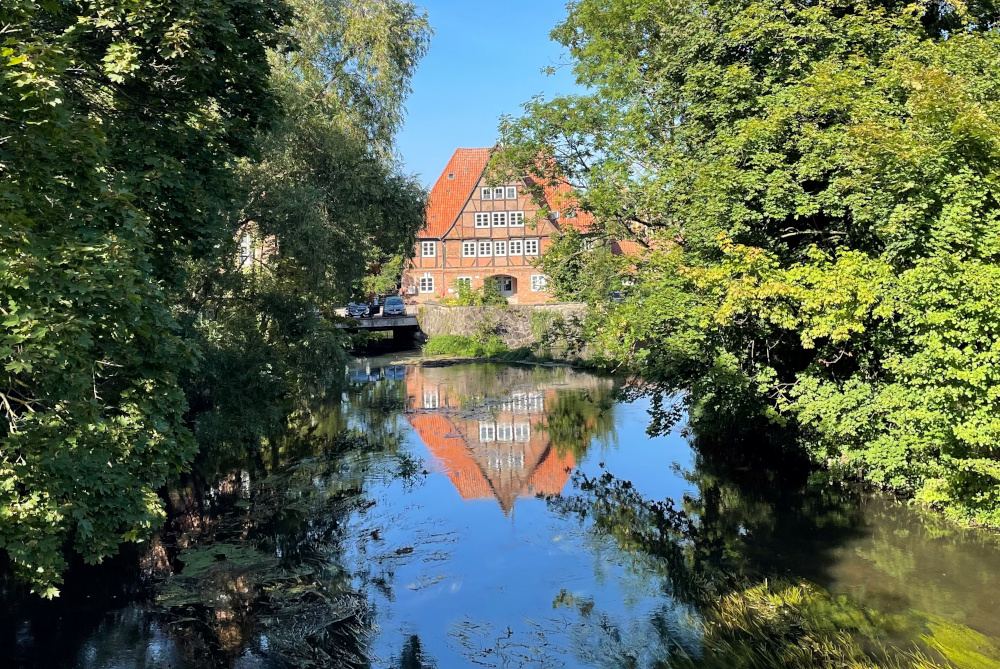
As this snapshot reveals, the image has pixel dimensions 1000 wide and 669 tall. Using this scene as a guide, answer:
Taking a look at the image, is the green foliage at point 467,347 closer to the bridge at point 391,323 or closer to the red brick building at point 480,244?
the bridge at point 391,323

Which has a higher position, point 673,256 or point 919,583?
point 673,256

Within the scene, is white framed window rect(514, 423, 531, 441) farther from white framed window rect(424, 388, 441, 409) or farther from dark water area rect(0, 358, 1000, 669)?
white framed window rect(424, 388, 441, 409)

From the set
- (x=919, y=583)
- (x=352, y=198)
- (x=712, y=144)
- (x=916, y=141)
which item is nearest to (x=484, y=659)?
(x=919, y=583)

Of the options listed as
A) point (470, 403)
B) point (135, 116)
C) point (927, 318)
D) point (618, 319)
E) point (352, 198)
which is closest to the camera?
point (135, 116)

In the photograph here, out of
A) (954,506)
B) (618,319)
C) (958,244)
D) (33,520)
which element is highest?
(958,244)

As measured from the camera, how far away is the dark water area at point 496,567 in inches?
392

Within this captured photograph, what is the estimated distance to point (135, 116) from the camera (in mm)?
9297

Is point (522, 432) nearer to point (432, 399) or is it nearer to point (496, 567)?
point (432, 399)

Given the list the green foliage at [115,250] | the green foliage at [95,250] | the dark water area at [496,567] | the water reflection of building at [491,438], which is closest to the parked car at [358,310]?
the water reflection of building at [491,438]

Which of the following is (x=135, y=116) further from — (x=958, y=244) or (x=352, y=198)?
(x=958, y=244)

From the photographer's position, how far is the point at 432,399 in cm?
3156

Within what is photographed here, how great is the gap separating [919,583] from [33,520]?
1211 cm

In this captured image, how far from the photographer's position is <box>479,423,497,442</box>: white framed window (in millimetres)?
23858

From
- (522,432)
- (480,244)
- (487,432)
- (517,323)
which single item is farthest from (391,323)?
(522,432)
